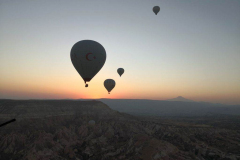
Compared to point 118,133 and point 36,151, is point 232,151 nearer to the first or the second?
point 118,133

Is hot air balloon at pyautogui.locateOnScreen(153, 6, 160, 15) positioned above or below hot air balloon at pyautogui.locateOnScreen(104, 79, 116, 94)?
above

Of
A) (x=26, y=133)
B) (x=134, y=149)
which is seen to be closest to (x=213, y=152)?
(x=134, y=149)

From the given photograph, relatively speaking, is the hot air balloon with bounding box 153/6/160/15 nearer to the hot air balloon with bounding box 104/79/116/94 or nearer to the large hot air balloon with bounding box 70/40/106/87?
the hot air balloon with bounding box 104/79/116/94

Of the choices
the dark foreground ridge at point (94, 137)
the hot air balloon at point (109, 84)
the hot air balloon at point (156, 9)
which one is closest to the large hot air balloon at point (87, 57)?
the hot air balloon at point (109, 84)

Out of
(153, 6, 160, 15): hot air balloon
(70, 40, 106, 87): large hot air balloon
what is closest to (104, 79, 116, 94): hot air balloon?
(70, 40, 106, 87): large hot air balloon

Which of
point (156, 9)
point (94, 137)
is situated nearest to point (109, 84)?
point (94, 137)

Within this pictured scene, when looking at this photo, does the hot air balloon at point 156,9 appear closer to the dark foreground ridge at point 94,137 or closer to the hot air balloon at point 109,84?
the hot air balloon at point 109,84
